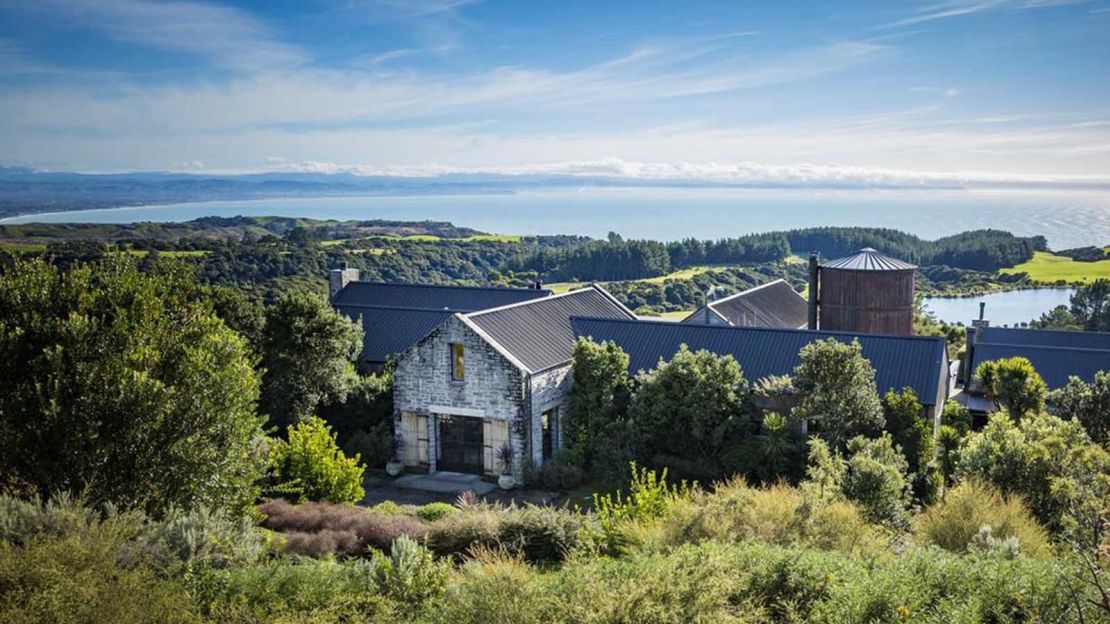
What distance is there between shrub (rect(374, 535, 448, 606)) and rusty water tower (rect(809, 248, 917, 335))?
25640mm

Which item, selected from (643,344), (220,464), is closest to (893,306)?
(643,344)

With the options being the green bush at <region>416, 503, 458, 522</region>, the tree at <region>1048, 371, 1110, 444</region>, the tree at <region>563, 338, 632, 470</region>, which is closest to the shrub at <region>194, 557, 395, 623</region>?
the green bush at <region>416, 503, 458, 522</region>

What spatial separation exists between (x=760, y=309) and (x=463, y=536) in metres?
29.2

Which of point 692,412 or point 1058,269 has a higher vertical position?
point 1058,269

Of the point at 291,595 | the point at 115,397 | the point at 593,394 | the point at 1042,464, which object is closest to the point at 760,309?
the point at 593,394

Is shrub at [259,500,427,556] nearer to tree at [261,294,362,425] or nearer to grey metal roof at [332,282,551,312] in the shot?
tree at [261,294,362,425]

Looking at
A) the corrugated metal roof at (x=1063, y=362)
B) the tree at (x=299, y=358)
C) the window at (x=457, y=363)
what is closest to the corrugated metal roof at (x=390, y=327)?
the tree at (x=299, y=358)

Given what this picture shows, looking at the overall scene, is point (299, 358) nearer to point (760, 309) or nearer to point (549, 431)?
point (549, 431)

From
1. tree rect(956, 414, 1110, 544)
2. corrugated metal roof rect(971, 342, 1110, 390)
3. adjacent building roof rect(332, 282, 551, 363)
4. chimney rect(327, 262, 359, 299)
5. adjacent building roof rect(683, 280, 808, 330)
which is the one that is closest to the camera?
tree rect(956, 414, 1110, 544)

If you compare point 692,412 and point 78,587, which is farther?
point 692,412

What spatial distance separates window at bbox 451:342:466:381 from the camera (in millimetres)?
25328

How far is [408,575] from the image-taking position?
11.9 m

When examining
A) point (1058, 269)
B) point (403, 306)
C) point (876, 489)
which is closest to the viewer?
point (876, 489)

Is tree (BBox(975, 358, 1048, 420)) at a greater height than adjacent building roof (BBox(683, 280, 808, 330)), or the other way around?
adjacent building roof (BBox(683, 280, 808, 330))
